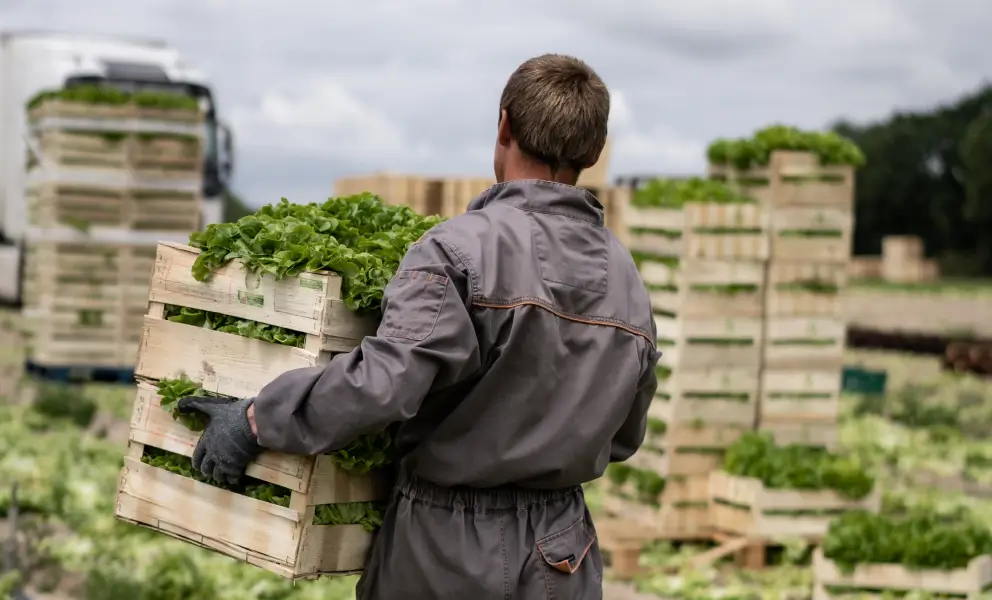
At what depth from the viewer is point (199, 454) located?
138 inches

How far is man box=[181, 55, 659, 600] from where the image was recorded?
3115 mm

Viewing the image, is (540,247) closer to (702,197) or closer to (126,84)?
(702,197)

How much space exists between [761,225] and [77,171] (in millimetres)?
8640

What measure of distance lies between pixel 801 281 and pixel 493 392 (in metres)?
→ 5.82

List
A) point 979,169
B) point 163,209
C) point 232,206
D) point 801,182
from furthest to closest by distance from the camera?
point 979,169 → point 232,206 → point 163,209 → point 801,182

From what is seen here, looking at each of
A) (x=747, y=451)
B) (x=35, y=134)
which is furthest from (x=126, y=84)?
(x=747, y=451)

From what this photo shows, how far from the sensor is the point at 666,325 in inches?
336

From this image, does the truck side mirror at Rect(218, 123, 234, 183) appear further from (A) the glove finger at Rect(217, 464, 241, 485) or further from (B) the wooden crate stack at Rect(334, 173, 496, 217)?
(A) the glove finger at Rect(217, 464, 241, 485)

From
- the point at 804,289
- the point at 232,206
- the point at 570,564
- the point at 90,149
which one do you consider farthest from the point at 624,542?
the point at 232,206

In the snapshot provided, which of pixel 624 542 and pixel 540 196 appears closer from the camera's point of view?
pixel 540 196

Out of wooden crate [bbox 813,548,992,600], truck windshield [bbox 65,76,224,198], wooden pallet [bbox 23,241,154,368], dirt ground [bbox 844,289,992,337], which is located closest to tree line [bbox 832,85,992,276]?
dirt ground [bbox 844,289,992,337]

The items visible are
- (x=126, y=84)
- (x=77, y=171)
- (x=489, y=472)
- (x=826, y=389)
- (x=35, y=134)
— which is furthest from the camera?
(x=126, y=84)

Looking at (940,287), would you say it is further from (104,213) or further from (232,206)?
(104,213)

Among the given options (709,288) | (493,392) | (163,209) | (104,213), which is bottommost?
(493,392)
